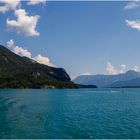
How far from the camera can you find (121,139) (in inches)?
1930

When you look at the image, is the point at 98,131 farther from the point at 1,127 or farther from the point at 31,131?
the point at 1,127

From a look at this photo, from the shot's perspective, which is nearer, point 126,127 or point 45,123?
point 126,127

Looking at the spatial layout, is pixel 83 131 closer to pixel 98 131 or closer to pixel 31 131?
pixel 98 131

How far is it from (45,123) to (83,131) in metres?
11.9

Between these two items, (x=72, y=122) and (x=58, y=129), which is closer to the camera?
(x=58, y=129)

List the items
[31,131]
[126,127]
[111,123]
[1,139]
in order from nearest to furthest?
[1,139], [31,131], [126,127], [111,123]

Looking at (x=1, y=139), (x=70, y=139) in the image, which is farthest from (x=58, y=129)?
(x=1, y=139)

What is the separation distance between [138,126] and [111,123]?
634 centimetres

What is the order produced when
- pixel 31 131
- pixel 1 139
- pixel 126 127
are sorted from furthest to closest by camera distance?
pixel 126 127
pixel 31 131
pixel 1 139

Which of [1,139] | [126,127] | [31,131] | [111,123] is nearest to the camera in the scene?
[1,139]

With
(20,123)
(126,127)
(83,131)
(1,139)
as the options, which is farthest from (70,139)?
(20,123)

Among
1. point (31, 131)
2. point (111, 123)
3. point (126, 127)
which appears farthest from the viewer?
point (111, 123)

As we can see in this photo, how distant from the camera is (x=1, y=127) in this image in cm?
6041

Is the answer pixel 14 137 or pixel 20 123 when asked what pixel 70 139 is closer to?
pixel 14 137
